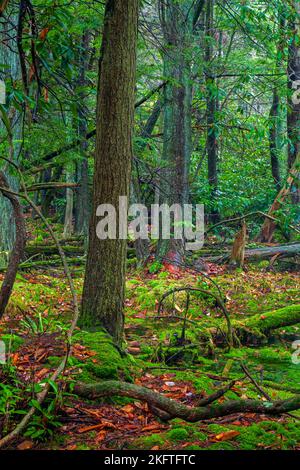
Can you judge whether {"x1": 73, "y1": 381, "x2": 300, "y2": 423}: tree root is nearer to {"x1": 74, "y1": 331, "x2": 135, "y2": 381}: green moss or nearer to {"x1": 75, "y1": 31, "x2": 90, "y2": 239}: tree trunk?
{"x1": 74, "y1": 331, "x2": 135, "y2": 381}: green moss

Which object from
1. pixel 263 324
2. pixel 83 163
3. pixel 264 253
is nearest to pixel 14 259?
pixel 263 324

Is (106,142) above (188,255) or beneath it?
above

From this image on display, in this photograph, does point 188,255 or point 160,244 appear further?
point 188,255

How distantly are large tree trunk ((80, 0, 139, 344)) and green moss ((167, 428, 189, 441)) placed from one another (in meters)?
2.05

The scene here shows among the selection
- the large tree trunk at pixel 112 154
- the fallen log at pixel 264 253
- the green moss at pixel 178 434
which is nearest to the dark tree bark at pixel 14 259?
the large tree trunk at pixel 112 154

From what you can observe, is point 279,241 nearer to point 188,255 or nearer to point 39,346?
point 188,255

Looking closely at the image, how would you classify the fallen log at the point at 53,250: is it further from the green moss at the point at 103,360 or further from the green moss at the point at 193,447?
the green moss at the point at 193,447

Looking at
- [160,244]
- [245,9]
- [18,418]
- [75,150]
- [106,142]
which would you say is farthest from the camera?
[160,244]

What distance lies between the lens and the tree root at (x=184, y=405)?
10.6 ft

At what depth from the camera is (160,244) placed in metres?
11.1

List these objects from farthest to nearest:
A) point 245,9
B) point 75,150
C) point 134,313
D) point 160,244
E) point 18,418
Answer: point 160,244 → point 75,150 → point 134,313 → point 245,9 → point 18,418

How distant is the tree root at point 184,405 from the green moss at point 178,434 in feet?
0.26
